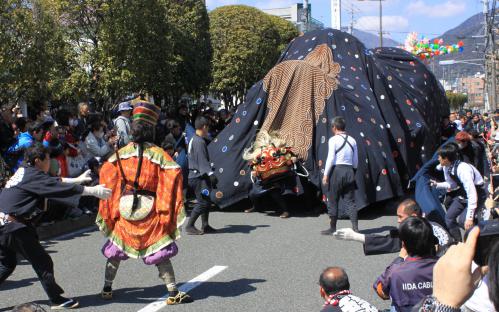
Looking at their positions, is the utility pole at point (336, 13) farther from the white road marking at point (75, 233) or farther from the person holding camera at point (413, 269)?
the person holding camera at point (413, 269)

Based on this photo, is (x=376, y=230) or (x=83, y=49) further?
(x=83, y=49)

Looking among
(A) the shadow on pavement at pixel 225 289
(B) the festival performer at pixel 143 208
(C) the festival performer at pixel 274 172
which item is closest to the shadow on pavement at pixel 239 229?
(C) the festival performer at pixel 274 172

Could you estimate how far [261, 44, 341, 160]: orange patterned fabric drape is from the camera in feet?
37.2

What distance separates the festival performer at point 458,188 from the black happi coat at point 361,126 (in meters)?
3.08

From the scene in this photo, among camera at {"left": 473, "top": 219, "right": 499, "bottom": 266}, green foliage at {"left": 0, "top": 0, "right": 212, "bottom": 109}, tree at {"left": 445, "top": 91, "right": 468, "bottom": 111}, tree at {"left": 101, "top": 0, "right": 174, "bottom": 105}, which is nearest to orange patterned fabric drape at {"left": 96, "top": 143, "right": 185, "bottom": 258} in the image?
camera at {"left": 473, "top": 219, "right": 499, "bottom": 266}

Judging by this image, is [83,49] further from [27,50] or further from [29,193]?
[29,193]

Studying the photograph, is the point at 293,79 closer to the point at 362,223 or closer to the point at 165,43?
the point at 362,223

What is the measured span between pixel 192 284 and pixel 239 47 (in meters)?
30.7

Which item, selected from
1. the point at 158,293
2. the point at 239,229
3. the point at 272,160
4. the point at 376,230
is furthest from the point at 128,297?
the point at 272,160

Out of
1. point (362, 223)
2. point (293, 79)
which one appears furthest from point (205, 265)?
point (293, 79)

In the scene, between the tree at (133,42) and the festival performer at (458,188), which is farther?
the tree at (133,42)

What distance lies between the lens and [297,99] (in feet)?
38.0

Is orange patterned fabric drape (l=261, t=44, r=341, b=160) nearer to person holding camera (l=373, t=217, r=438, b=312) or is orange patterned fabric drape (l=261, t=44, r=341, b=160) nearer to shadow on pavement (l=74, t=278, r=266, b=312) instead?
shadow on pavement (l=74, t=278, r=266, b=312)

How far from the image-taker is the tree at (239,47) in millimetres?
36312
